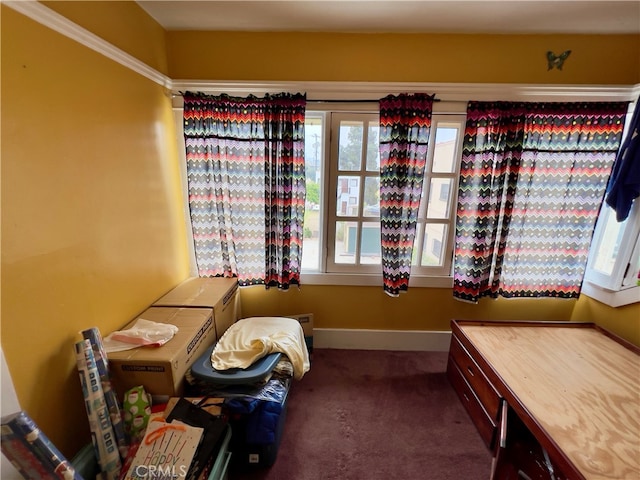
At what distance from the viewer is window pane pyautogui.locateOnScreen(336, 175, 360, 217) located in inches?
78.7

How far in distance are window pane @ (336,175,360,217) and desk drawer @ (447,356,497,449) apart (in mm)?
1280

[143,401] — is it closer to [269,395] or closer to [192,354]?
[192,354]

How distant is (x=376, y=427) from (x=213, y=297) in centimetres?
127

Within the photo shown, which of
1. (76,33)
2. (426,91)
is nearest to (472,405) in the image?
(426,91)

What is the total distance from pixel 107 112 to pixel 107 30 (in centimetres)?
39

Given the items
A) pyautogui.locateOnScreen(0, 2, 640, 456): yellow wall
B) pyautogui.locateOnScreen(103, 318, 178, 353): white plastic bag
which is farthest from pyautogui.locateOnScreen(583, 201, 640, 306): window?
pyautogui.locateOnScreen(103, 318, 178, 353): white plastic bag

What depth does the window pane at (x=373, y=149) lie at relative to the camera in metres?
1.92

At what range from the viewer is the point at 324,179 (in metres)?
1.98

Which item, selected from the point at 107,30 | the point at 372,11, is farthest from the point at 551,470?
the point at 107,30

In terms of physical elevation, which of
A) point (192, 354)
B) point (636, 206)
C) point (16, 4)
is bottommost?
point (192, 354)

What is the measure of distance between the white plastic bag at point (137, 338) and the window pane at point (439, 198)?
1.88 m

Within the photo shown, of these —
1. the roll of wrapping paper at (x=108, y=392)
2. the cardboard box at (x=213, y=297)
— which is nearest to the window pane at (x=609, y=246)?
the cardboard box at (x=213, y=297)

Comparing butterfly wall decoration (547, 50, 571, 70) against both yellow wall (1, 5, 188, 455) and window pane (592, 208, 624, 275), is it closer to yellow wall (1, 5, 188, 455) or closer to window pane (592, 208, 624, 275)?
window pane (592, 208, 624, 275)

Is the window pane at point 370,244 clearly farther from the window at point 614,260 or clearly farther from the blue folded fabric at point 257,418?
the window at point 614,260
